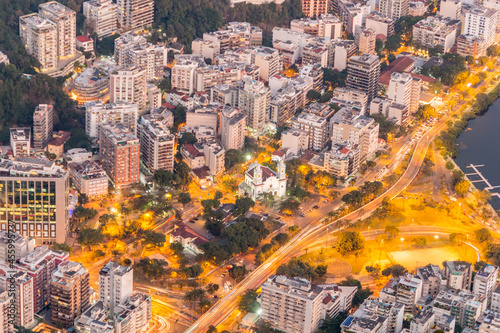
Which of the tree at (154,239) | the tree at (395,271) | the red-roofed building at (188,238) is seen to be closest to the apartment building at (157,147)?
the red-roofed building at (188,238)

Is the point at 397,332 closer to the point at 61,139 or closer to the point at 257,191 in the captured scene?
the point at 257,191

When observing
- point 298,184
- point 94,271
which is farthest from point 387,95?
point 94,271

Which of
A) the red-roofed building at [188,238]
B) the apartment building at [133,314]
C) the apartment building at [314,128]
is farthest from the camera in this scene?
the apartment building at [314,128]

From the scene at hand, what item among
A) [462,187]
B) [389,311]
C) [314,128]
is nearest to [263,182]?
[314,128]

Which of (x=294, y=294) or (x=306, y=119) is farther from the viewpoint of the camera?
(x=306, y=119)

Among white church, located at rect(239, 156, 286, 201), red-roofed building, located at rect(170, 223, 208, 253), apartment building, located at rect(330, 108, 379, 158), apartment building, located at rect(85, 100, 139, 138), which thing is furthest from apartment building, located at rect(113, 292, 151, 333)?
apartment building, located at rect(330, 108, 379, 158)

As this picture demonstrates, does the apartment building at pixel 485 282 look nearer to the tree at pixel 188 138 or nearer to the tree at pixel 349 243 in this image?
the tree at pixel 349 243

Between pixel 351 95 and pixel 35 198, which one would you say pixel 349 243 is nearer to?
pixel 35 198

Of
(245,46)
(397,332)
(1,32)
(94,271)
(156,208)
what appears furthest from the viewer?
(245,46)
